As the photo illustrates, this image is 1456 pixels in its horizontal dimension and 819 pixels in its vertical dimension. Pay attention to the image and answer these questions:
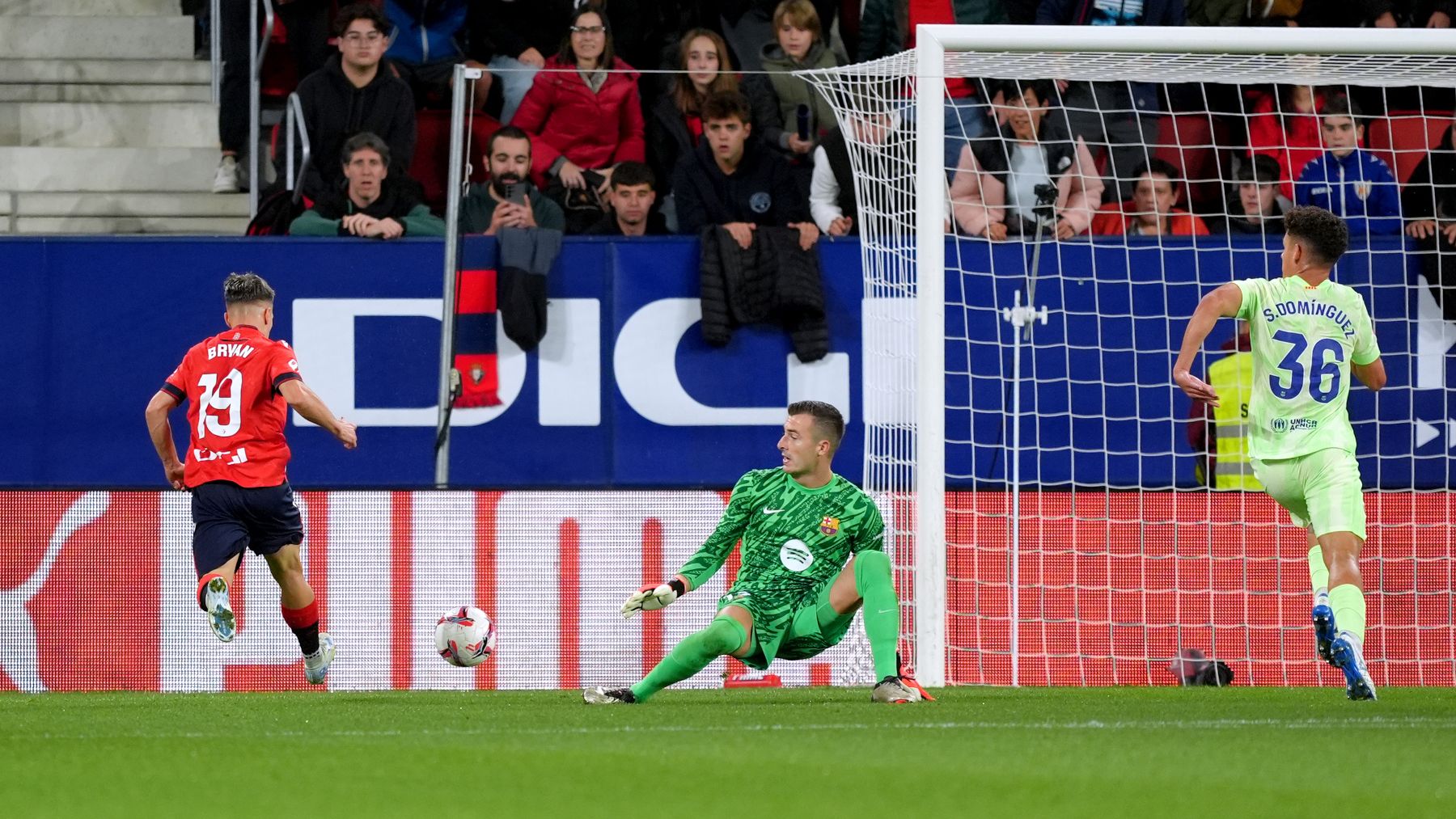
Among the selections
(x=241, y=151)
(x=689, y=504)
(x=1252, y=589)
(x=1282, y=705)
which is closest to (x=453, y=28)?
(x=241, y=151)

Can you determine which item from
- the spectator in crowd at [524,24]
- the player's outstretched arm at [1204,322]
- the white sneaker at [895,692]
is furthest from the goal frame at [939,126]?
the spectator in crowd at [524,24]

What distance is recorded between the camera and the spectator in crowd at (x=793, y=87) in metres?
12.0

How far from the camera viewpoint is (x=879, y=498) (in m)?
9.38

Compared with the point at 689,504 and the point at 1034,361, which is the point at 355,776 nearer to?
the point at 689,504

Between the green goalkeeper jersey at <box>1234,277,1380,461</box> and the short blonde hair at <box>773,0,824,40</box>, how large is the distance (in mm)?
5495

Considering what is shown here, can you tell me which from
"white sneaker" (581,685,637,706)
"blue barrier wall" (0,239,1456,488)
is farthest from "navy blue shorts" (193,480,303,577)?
"blue barrier wall" (0,239,1456,488)

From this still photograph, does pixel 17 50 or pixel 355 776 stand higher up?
pixel 17 50

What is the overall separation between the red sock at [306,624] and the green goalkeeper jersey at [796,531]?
1943 mm

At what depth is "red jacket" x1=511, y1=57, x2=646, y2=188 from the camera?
12094mm

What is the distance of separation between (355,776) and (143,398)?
6.91m

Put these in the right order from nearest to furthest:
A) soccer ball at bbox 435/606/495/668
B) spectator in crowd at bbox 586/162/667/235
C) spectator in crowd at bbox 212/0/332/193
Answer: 1. soccer ball at bbox 435/606/495/668
2. spectator in crowd at bbox 586/162/667/235
3. spectator in crowd at bbox 212/0/332/193

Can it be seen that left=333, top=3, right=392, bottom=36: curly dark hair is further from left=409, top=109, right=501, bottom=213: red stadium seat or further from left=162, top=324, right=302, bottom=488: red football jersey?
left=162, top=324, right=302, bottom=488: red football jersey

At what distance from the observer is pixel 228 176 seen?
40.8ft

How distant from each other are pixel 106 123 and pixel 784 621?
7.63 m
